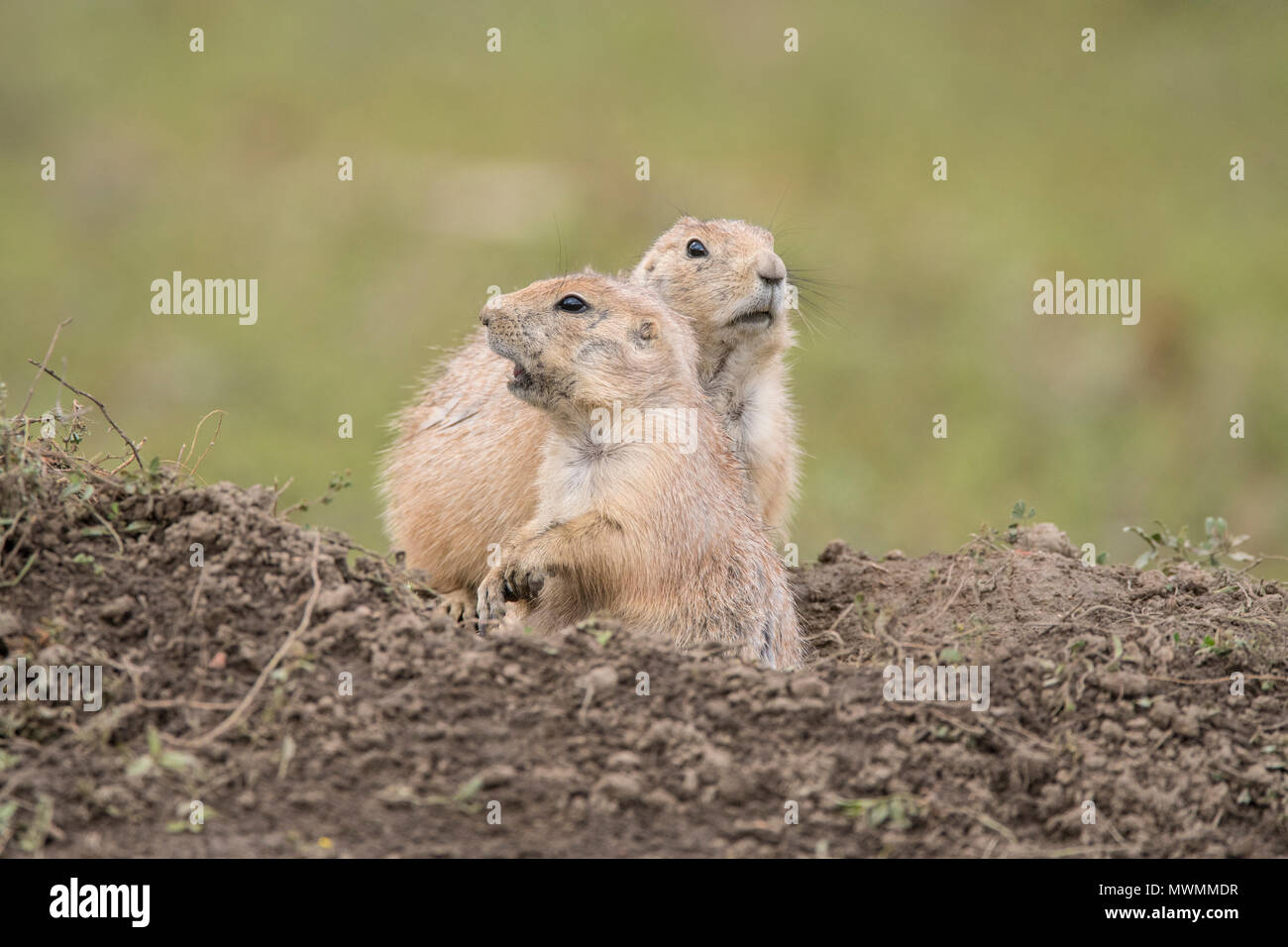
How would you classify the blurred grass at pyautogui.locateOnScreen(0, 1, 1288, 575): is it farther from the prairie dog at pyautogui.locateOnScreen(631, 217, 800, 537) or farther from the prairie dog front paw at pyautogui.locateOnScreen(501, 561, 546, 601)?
the prairie dog front paw at pyautogui.locateOnScreen(501, 561, 546, 601)

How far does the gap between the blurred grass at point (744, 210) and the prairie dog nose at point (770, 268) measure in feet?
21.8

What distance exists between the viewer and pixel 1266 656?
5.85 meters

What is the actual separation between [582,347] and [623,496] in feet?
2.41

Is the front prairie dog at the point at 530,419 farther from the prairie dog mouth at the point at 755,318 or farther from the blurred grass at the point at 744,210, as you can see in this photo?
the blurred grass at the point at 744,210

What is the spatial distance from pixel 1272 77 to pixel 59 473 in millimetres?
21314

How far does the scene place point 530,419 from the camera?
7.61m

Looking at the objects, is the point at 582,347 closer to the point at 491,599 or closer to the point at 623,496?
the point at 623,496

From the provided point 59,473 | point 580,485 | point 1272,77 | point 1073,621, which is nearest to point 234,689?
point 59,473

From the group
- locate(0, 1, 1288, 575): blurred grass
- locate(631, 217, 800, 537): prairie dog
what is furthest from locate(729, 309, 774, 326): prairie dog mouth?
locate(0, 1, 1288, 575): blurred grass

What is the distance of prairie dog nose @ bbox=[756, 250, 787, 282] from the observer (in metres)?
7.88

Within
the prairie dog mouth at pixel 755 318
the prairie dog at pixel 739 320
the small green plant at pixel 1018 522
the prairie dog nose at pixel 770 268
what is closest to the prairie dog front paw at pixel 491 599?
the prairie dog at pixel 739 320

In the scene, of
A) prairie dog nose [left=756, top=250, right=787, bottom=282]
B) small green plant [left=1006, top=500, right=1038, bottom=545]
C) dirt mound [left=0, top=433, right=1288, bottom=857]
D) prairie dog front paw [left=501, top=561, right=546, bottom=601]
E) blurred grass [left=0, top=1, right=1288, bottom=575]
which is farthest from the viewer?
blurred grass [left=0, top=1, right=1288, bottom=575]

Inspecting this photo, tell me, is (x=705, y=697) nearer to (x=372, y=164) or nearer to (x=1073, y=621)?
(x=1073, y=621)

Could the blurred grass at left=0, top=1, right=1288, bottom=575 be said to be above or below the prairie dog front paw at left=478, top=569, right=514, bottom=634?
above
